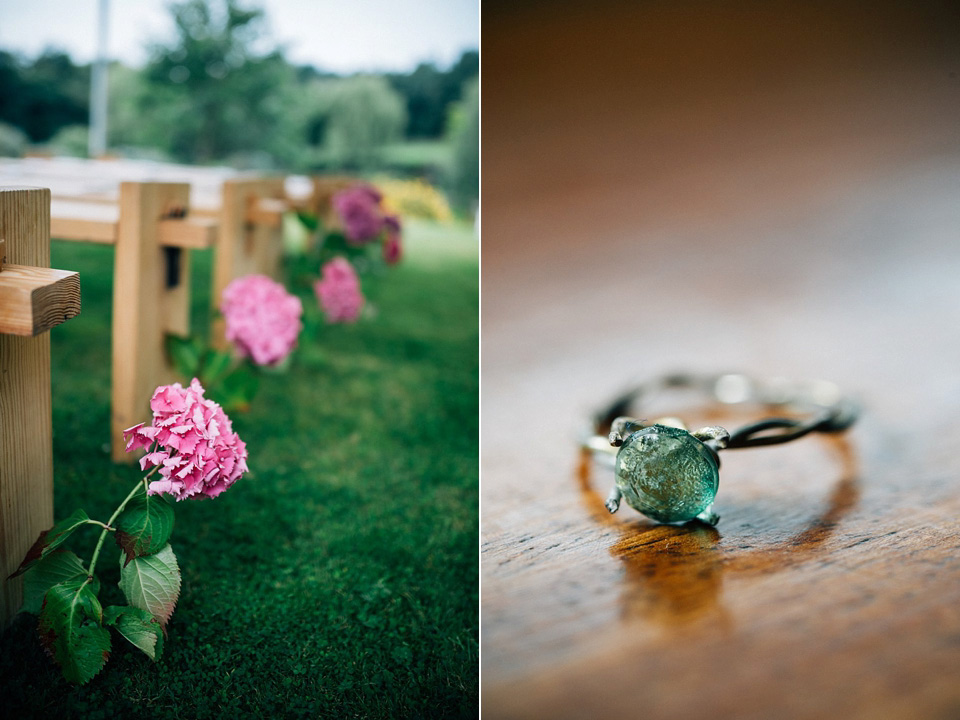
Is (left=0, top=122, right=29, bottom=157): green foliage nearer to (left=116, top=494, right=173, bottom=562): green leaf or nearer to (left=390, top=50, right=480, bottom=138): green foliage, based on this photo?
(left=390, top=50, right=480, bottom=138): green foliage

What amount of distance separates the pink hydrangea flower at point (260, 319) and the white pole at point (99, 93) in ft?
7.22

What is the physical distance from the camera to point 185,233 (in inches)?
36.8

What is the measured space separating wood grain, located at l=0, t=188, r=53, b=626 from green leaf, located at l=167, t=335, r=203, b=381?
364 millimetres

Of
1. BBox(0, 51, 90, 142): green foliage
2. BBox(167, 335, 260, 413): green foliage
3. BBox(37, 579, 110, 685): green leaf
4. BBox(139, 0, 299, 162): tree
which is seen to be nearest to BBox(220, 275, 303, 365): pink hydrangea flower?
BBox(167, 335, 260, 413): green foliage

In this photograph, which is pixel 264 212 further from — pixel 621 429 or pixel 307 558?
pixel 621 429

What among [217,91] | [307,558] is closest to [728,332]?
[307,558]

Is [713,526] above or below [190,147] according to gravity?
below

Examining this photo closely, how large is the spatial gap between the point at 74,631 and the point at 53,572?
0.21 ft

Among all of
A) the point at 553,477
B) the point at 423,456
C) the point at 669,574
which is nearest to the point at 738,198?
the point at 423,456

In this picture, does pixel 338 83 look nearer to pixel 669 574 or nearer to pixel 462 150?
pixel 462 150

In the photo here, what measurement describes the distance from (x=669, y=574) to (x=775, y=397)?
22.4 inches

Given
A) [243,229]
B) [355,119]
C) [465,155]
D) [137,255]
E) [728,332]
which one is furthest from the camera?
[355,119]

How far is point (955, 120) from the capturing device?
5.96 ft

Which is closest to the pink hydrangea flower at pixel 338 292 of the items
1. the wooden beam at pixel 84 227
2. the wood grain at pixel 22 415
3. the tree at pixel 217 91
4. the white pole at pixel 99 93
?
the wooden beam at pixel 84 227
